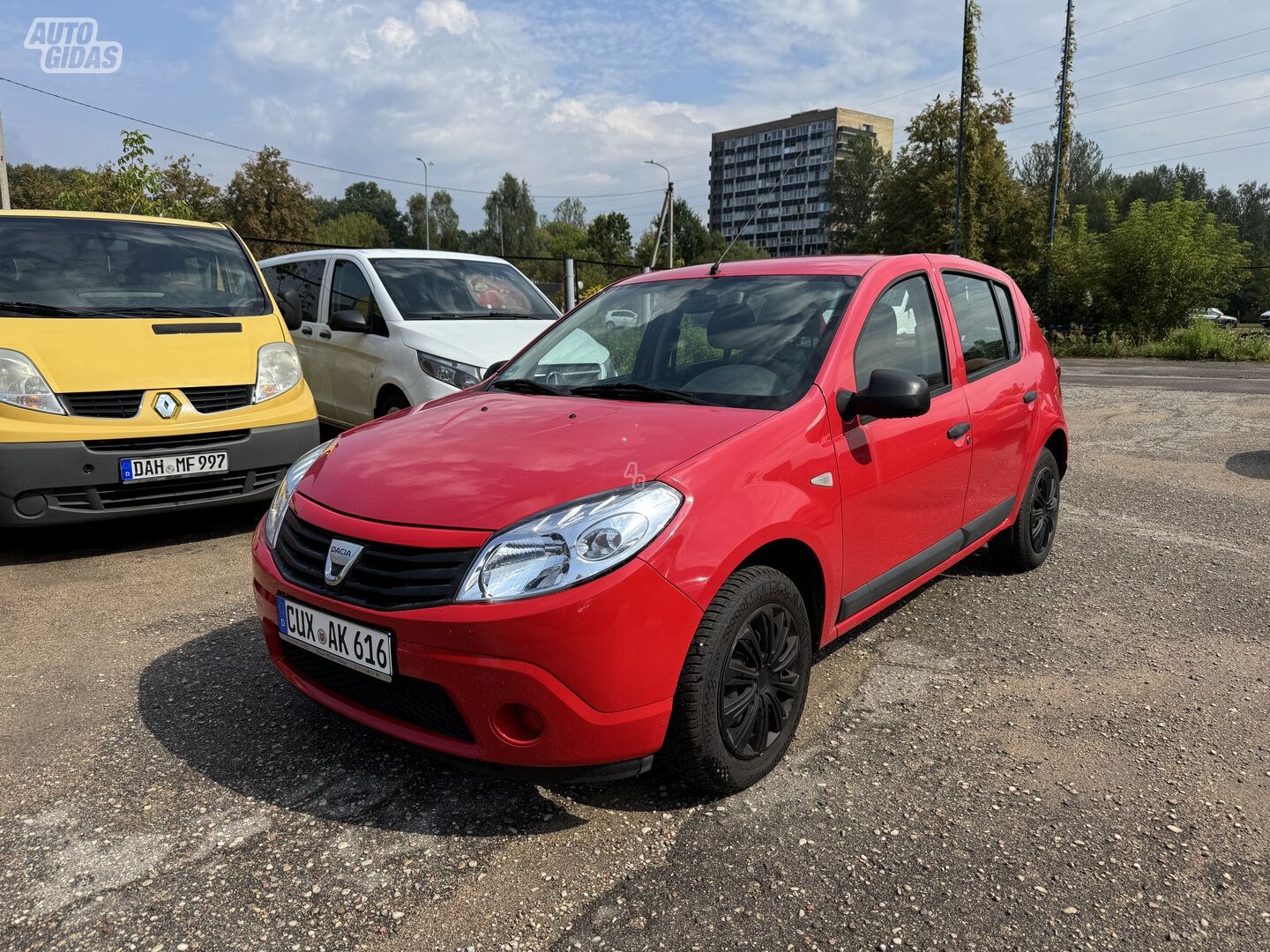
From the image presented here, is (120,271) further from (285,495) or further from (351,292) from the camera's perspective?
(285,495)

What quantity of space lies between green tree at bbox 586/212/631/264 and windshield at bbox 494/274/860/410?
238 feet

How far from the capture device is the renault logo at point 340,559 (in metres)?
2.38

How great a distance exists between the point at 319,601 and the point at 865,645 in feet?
7.52

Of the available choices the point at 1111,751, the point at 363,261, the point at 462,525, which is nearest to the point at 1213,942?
the point at 1111,751

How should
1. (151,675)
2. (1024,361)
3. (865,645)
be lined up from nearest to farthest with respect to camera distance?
(151,675) → (865,645) → (1024,361)

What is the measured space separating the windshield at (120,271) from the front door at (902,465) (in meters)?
4.21

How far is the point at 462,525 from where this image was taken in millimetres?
2285

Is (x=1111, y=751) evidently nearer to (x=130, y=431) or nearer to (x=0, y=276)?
(x=130, y=431)

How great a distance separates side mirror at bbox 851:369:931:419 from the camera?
9.21 ft

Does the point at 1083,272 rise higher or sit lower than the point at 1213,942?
higher

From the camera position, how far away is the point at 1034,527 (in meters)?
4.70

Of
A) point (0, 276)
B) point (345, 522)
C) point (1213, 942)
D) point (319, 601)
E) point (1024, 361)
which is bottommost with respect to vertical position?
point (1213, 942)

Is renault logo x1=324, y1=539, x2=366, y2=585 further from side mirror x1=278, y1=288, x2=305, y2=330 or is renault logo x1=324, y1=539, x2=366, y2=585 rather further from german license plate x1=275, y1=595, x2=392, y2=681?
side mirror x1=278, y1=288, x2=305, y2=330

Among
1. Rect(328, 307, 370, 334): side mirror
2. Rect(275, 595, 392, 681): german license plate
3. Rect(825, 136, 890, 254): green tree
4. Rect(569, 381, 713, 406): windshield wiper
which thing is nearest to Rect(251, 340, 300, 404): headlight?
Rect(328, 307, 370, 334): side mirror
